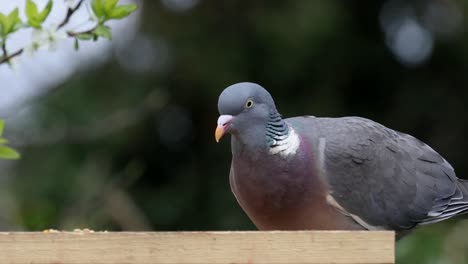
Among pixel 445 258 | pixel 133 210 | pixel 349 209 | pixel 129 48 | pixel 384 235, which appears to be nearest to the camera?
pixel 384 235

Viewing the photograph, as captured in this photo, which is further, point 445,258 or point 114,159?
point 114,159

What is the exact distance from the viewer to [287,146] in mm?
2975

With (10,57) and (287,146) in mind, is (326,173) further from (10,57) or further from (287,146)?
(10,57)

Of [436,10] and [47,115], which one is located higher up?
[436,10]

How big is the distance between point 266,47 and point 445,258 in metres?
2.46

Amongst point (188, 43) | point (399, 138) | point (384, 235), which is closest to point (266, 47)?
point (188, 43)

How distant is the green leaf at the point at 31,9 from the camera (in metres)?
2.51

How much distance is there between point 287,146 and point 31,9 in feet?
3.14

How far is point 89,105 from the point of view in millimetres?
6297

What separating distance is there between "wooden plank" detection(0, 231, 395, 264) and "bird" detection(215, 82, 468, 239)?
667 millimetres

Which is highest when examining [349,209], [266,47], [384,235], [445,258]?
[384,235]

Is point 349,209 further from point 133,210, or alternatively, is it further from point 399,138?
point 133,210

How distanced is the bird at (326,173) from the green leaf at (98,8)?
1.69ft

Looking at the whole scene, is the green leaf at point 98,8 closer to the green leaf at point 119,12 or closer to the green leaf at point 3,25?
the green leaf at point 119,12
